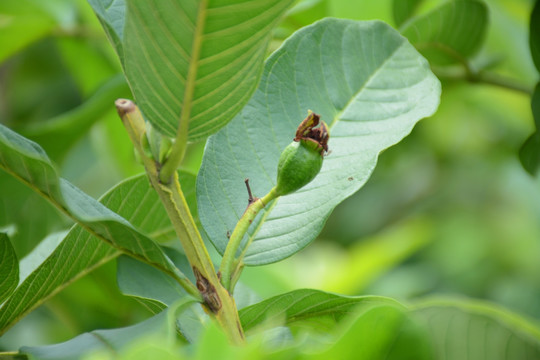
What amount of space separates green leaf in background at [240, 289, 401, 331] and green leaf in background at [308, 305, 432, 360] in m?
0.15

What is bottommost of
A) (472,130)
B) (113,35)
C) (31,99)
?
(472,130)

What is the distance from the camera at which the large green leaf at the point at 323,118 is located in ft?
2.28

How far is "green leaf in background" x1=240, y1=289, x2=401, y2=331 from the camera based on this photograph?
2.18 feet

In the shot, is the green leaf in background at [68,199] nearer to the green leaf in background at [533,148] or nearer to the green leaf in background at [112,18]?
the green leaf in background at [112,18]

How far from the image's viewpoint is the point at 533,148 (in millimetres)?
963

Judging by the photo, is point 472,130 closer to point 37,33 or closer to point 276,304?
point 37,33

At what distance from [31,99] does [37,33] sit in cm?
109

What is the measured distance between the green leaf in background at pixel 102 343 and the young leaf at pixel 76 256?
0.24 ft

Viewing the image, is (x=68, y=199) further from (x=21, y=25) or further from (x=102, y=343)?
(x=21, y=25)

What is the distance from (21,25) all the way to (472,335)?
3.76 feet

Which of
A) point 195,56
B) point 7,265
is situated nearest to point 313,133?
point 195,56

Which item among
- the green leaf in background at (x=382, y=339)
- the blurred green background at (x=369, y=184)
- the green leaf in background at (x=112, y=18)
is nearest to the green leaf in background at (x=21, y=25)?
the blurred green background at (x=369, y=184)

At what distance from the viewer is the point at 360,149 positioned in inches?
28.7

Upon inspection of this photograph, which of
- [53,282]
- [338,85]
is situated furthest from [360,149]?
[53,282]
